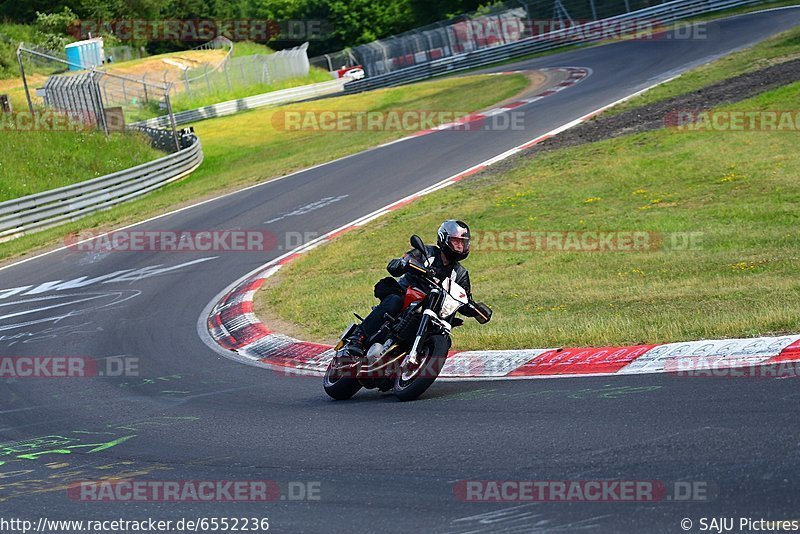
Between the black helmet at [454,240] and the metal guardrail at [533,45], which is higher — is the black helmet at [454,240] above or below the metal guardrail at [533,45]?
below

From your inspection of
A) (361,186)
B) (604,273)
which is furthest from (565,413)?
(361,186)

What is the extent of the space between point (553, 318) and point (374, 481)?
5.51m

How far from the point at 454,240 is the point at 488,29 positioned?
4700 cm

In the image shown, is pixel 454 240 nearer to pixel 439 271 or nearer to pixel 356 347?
pixel 439 271

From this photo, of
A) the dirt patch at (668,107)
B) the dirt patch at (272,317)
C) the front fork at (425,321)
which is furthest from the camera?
the dirt patch at (668,107)

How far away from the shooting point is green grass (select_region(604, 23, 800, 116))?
2786 centimetres

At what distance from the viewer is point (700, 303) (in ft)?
35.8

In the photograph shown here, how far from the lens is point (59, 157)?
34844mm

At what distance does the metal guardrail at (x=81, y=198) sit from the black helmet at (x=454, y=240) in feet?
67.3

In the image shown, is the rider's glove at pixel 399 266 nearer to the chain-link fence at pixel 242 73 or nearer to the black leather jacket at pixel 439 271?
the black leather jacket at pixel 439 271

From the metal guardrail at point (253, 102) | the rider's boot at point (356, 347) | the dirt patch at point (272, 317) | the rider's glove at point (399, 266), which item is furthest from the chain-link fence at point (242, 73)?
the rider's glove at point (399, 266)

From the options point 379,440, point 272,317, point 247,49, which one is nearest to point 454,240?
point 379,440

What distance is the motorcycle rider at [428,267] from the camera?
8.69 meters

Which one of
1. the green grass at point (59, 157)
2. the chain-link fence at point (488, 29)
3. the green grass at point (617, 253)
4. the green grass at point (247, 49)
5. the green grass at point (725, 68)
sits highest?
the green grass at point (247, 49)
